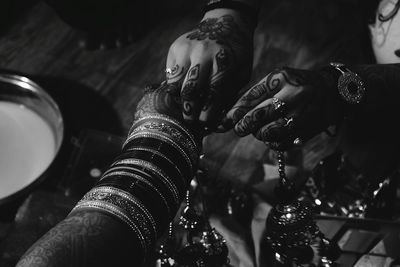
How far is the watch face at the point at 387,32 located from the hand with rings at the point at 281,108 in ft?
1.87

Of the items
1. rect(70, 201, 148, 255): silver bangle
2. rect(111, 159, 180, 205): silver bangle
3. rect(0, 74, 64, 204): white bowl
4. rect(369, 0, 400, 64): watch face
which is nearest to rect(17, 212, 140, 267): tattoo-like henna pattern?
rect(70, 201, 148, 255): silver bangle

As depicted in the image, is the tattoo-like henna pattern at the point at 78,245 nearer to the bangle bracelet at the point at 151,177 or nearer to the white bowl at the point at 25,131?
the bangle bracelet at the point at 151,177

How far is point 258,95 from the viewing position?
32.0 inches

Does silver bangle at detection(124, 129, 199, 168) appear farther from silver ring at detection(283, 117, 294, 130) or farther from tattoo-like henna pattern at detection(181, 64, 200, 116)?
silver ring at detection(283, 117, 294, 130)

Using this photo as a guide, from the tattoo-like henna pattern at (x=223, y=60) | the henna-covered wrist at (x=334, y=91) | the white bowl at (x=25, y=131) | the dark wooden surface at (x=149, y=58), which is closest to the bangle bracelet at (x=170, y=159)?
the tattoo-like henna pattern at (x=223, y=60)

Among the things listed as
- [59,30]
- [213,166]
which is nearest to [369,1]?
[213,166]

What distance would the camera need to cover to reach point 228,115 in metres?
0.84

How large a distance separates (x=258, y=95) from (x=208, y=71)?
114mm

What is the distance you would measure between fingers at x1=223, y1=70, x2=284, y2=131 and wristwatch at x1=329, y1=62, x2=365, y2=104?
6.6 inches

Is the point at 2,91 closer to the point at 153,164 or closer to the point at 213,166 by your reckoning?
the point at 213,166

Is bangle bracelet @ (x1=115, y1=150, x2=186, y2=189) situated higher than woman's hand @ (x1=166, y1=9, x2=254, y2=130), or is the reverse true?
woman's hand @ (x1=166, y1=9, x2=254, y2=130)

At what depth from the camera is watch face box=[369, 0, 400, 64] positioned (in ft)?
4.15

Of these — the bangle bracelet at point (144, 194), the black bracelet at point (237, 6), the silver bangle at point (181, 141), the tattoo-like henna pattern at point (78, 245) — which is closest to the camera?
the tattoo-like henna pattern at point (78, 245)

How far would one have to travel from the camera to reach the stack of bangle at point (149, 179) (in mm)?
735
